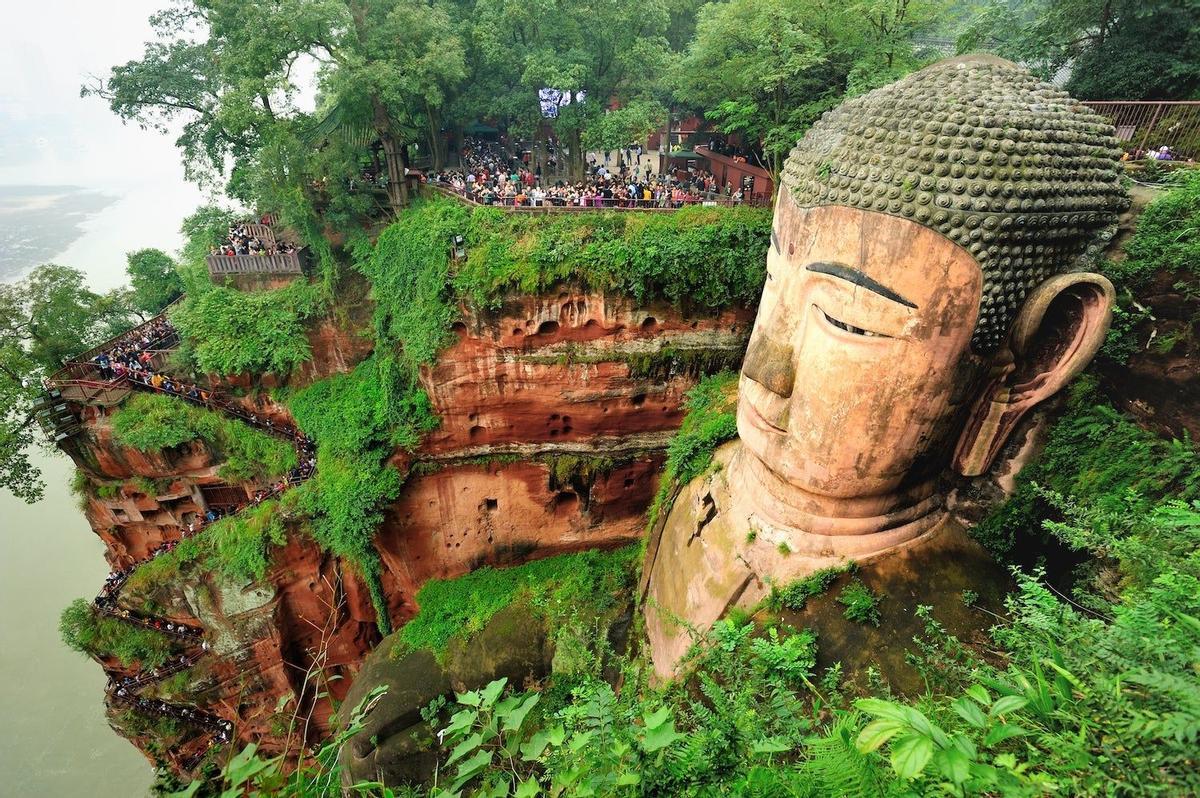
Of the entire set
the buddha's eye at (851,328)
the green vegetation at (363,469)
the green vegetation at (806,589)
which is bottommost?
the green vegetation at (363,469)

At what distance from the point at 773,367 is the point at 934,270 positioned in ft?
5.08

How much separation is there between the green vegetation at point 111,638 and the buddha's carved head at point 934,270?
50.2 ft

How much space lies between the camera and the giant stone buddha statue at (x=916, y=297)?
4688mm

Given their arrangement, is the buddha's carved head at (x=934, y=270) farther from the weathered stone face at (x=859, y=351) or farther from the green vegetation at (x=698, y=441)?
the green vegetation at (x=698, y=441)

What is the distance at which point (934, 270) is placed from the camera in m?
4.75

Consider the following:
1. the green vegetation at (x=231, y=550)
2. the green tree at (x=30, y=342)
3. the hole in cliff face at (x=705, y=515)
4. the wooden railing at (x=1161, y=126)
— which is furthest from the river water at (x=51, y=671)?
the wooden railing at (x=1161, y=126)

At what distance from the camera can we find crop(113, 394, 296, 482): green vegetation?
571 inches

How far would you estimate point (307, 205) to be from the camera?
560 inches

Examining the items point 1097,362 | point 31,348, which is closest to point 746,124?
point 1097,362

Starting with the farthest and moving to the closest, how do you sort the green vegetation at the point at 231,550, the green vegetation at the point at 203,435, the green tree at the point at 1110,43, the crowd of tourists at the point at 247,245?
1. the crowd of tourists at the point at 247,245
2. the green vegetation at the point at 203,435
3. the green vegetation at the point at 231,550
4. the green tree at the point at 1110,43

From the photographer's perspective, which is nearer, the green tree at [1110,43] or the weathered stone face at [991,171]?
the weathered stone face at [991,171]

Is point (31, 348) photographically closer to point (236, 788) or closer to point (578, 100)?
point (578, 100)

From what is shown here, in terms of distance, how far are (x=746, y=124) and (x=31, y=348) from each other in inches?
741

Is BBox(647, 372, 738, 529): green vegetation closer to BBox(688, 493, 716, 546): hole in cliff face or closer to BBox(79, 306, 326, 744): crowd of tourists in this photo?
BBox(688, 493, 716, 546): hole in cliff face
